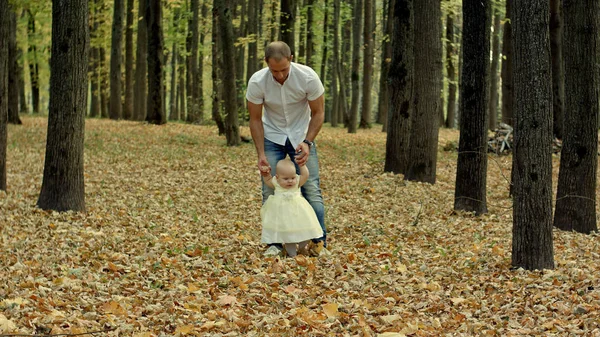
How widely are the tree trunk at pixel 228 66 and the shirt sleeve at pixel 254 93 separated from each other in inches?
436

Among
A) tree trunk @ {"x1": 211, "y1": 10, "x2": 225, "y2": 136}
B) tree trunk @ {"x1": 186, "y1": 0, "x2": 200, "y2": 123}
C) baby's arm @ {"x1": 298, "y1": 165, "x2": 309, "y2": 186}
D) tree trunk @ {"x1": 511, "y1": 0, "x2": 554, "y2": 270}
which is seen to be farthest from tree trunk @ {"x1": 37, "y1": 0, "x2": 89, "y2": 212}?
tree trunk @ {"x1": 186, "y1": 0, "x2": 200, "y2": 123}

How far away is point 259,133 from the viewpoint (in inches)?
277

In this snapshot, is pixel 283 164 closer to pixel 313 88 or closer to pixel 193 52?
pixel 313 88

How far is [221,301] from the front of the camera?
5613 millimetres

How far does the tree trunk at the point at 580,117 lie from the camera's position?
858 cm

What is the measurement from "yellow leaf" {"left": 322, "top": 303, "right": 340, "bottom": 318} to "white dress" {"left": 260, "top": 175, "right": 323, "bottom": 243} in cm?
161

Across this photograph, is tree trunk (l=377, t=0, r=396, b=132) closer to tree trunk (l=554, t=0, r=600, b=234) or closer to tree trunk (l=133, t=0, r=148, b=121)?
tree trunk (l=133, t=0, r=148, b=121)

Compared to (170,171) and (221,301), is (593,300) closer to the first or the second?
(221,301)

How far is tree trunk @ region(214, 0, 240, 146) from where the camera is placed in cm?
1762

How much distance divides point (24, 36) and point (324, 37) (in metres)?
16.5

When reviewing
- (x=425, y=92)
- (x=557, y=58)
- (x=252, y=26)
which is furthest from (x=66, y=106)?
(x=252, y=26)

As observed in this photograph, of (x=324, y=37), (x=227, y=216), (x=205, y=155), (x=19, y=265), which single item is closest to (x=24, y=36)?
(x=324, y=37)

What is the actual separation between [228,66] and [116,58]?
1110 centimetres

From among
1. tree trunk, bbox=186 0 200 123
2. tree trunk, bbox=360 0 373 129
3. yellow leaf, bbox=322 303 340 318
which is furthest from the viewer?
tree trunk, bbox=186 0 200 123
